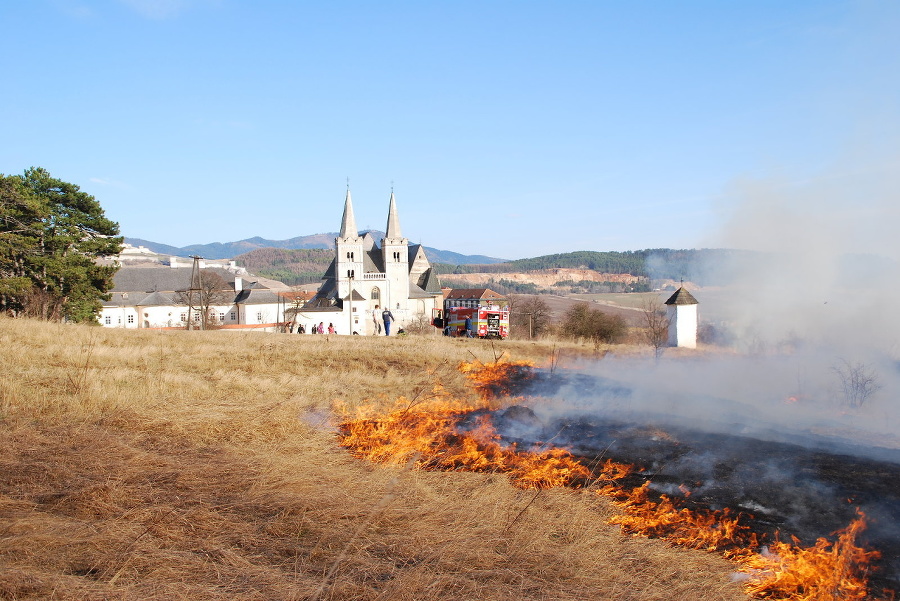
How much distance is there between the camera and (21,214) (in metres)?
26.9

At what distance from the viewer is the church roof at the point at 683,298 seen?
26047mm

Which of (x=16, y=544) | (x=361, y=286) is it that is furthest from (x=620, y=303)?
(x=16, y=544)

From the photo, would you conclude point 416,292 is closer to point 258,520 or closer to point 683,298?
point 683,298

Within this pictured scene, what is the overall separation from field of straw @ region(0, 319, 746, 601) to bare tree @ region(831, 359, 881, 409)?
897 cm

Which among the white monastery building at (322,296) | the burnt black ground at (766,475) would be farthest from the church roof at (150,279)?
the burnt black ground at (766,475)

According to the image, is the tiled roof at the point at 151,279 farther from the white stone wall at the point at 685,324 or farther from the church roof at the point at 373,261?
the white stone wall at the point at 685,324

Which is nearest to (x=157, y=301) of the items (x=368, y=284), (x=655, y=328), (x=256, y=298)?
(x=256, y=298)

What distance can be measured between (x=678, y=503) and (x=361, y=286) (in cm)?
7563

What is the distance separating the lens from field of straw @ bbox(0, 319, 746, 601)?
165 inches

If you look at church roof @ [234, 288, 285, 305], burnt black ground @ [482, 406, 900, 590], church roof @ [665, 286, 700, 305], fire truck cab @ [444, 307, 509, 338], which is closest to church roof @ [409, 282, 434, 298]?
church roof @ [234, 288, 285, 305]

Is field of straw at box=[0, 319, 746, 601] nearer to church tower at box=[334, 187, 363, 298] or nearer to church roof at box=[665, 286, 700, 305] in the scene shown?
church roof at box=[665, 286, 700, 305]

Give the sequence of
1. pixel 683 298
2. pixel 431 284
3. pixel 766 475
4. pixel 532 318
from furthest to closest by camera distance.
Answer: pixel 431 284 < pixel 532 318 < pixel 683 298 < pixel 766 475

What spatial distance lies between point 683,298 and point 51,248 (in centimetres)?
3191

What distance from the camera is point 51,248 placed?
29562mm
